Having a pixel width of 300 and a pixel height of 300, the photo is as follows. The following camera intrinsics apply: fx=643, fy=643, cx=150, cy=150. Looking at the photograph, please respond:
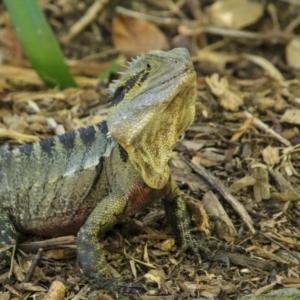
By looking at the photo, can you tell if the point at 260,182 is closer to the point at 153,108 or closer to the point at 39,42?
the point at 153,108

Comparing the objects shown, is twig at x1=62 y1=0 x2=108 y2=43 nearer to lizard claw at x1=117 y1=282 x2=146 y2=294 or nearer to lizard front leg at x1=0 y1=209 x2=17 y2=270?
lizard front leg at x1=0 y1=209 x2=17 y2=270

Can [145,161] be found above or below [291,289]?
above

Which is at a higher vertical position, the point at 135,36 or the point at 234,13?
the point at 135,36

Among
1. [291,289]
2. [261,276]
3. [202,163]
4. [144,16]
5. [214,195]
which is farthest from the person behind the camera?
[144,16]

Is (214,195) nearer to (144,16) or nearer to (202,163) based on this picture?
(202,163)

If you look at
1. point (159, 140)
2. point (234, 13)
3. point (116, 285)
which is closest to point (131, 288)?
point (116, 285)

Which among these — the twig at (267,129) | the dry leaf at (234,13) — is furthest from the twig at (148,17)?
the twig at (267,129)

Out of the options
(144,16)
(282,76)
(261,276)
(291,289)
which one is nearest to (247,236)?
(261,276)
